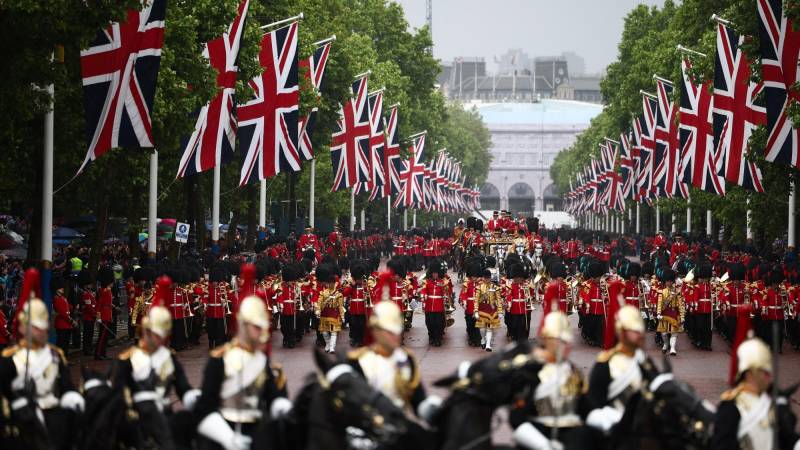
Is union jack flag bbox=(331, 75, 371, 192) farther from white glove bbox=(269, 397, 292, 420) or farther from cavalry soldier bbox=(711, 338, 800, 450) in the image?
cavalry soldier bbox=(711, 338, 800, 450)

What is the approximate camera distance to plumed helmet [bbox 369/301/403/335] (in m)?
10.2

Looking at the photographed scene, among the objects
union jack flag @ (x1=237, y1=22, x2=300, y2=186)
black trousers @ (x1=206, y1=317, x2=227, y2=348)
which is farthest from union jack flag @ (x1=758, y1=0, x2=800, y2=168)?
union jack flag @ (x1=237, y1=22, x2=300, y2=186)

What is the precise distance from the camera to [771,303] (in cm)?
2747

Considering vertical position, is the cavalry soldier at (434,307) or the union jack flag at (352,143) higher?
the union jack flag at (352,143)

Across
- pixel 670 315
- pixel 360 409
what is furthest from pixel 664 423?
pixel 670 315

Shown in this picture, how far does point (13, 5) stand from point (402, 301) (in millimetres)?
11275

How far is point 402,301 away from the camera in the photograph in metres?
29.2

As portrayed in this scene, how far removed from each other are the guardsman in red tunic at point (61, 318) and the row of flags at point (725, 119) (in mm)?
12866

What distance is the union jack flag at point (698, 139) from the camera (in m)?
36.9

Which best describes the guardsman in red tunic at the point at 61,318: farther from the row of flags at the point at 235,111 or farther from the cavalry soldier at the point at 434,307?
the cavalry soldier at the point at 434,307

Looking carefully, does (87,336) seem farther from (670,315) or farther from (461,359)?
(670,315)

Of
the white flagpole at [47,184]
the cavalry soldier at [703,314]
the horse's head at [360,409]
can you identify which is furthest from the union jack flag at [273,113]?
the horse's head at [360,409]

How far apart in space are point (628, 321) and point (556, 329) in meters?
0.60

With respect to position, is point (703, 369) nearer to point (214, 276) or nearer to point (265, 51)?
point (214, 276)
